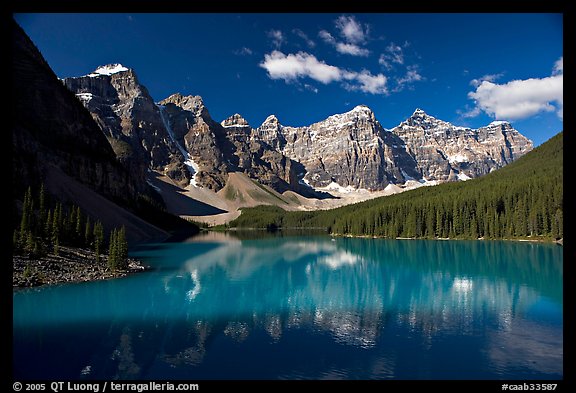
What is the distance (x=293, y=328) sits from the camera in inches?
790

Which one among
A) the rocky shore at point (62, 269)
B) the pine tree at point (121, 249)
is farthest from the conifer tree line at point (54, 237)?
the rocky shore at point (62, 269)

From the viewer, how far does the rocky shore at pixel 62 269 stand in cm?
2925

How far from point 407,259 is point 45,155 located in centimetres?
7774

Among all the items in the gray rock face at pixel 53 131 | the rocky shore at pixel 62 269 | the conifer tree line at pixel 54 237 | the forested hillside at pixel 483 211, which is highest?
the gray rock face at pixel 53 131

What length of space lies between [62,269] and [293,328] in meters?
24.6

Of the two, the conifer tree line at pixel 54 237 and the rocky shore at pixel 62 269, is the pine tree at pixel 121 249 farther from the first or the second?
the rocky shore at pixel 62 269

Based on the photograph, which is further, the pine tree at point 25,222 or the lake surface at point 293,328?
the pine tree at point 25,222

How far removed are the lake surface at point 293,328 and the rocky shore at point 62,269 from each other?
1.71 m

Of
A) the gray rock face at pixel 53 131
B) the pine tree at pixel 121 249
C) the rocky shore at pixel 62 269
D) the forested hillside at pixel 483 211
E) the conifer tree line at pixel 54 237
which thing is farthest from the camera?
the forested hillside at pixel 483 211

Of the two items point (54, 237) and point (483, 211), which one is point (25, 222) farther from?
point (483, 211)

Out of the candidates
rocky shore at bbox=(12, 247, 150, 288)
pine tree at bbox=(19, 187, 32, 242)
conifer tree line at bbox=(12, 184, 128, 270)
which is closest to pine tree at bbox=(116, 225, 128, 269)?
conifer tree line at bbox=(12, 184, 128, 270)

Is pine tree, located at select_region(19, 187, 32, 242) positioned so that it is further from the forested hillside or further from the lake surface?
the forested hillside

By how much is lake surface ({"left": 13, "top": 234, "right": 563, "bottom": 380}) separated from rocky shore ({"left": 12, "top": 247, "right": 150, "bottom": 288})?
5.60 ft

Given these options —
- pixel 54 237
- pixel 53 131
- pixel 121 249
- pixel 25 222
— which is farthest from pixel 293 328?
pixel 53 131
